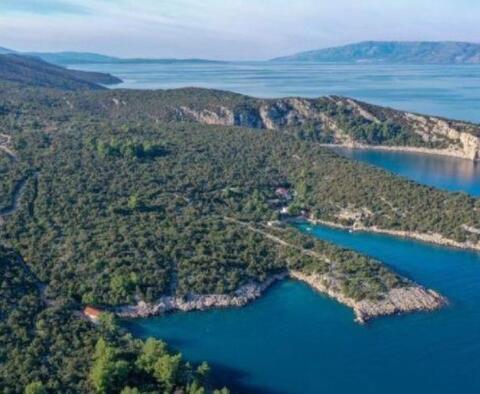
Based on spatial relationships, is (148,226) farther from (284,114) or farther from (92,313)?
(284,114)

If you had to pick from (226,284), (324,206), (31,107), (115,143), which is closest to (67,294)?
(226,284)

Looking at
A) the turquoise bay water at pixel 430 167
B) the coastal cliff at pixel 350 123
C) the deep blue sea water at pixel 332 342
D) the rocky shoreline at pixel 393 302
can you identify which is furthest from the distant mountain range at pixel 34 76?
the rocky shoreline at pixel 393 302

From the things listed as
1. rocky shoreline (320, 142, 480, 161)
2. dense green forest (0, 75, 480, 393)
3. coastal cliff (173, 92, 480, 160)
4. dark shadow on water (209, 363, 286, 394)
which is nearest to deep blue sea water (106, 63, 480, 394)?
dark shadow on water (209, 363, 286, 394)

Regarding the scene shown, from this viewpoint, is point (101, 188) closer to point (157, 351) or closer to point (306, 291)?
point (306, 291)

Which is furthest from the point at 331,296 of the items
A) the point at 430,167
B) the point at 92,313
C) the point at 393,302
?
the point at 430,167

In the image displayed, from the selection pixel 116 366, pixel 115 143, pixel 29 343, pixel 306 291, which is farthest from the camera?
pixel 115 143

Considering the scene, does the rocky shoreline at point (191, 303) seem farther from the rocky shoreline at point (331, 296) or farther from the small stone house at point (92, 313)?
the small stone house at point (92, 313)

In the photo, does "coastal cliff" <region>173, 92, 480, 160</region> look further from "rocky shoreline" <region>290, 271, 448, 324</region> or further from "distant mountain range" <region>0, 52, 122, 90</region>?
"rocky shoreline" <region>290, 271, 448, 324</region>
